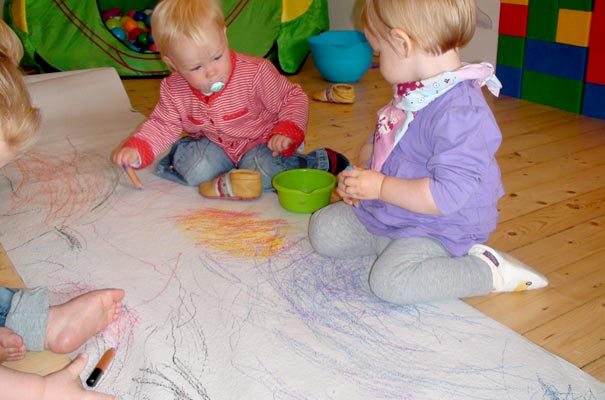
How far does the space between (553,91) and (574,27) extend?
0.20 meters

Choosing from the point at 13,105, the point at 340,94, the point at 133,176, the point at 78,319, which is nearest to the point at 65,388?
the point at 78,319

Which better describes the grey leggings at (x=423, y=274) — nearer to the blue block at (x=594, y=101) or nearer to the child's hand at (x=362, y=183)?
the child's hand at (x=362, y=183)

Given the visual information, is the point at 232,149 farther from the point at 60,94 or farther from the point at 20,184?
the point at 60,94

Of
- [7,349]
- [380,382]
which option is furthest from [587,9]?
[7,349]

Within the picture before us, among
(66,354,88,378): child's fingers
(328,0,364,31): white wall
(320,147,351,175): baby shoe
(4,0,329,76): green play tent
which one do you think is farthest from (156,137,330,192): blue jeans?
(328,0,364,31): white wall

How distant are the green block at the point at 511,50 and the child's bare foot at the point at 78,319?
160 centimetres

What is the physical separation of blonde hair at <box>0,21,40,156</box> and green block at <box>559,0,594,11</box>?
1.62 m

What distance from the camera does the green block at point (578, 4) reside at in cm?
190

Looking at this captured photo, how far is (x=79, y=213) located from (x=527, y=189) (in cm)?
96

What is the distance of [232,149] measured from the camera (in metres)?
1.53

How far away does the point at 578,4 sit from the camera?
193 centimetres

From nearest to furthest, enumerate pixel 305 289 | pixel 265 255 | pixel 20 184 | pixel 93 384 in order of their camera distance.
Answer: pixel 93 384 → pixel 305 289 → pixel 265 255 → pixel 20 184

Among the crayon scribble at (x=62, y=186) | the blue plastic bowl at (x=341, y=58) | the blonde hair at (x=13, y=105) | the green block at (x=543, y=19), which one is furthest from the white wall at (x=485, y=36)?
the blonde hair at (x=13, y=105)

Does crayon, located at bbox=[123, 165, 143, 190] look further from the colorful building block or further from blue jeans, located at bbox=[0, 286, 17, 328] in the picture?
the colorful building block
